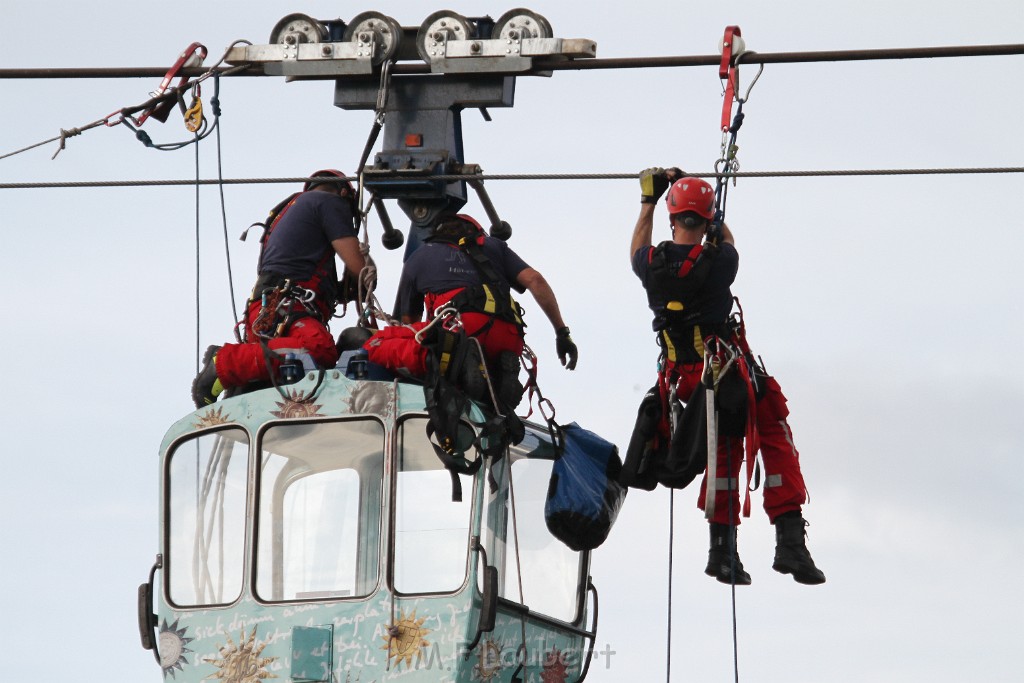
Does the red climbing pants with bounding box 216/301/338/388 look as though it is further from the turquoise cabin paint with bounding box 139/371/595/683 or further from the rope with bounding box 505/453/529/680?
the rope with bounding box 505/453/529/680

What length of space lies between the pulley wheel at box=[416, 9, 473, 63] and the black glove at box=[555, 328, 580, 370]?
204 cm

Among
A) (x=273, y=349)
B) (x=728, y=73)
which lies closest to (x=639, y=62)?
(x=728, y=73)

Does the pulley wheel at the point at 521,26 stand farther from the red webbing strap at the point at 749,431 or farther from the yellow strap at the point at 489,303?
the red webbing strap at the point at 749,431

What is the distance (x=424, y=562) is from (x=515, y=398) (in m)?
1.26

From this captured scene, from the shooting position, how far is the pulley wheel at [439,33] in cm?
1602

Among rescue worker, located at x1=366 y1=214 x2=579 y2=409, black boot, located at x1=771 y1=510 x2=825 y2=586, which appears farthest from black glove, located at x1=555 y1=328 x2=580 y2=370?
black boot, located at x1=771 y1=510 x2=825 y2=586

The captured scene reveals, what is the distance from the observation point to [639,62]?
50.6ft

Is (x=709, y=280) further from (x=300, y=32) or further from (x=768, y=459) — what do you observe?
(x=300, y=32)

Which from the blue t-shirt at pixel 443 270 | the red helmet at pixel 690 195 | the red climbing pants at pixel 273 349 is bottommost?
the red climbing pants at pixel 273 349

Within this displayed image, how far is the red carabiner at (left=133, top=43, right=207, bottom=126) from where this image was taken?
53.0ft

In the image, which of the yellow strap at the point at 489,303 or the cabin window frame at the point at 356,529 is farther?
the yellow strap at the point at 489,303

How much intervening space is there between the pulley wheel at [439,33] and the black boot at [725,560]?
12.4ft

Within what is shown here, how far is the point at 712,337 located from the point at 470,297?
1622mm

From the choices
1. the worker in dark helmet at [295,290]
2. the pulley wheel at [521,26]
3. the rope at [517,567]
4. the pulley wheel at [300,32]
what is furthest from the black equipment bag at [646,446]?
the pulley wheel at [300,32]
